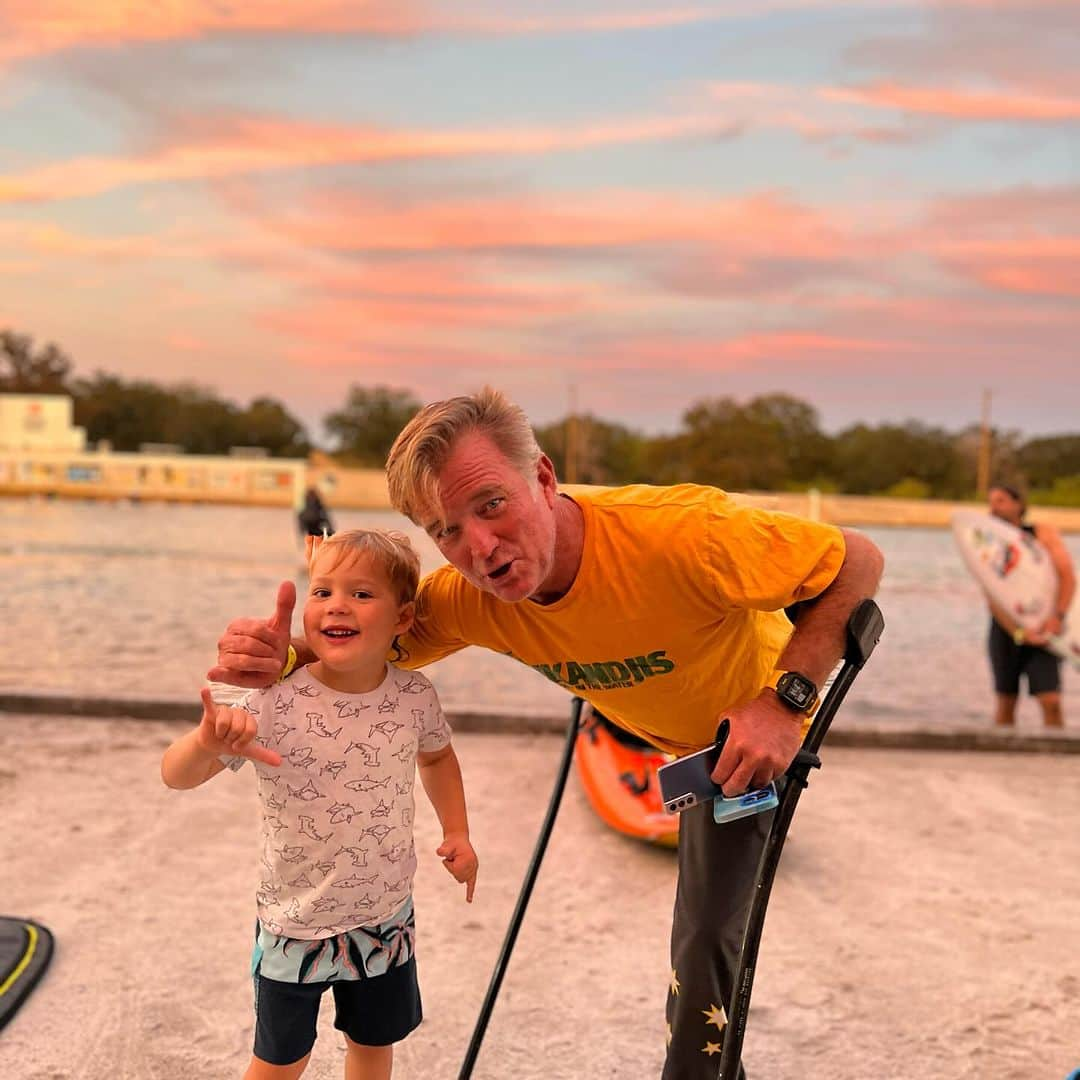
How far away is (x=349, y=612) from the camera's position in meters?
2.55

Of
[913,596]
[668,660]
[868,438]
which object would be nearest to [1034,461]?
[868,438]

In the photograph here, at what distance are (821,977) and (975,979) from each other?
0.58 meters

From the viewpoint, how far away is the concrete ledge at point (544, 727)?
7.91 metres

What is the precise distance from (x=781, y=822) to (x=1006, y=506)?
7.72 m

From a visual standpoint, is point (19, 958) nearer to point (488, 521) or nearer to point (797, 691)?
point (488, 521)

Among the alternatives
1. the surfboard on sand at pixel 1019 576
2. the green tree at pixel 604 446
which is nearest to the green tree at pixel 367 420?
the green tree at pixel 604 446

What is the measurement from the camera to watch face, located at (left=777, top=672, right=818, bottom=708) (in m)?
2.40

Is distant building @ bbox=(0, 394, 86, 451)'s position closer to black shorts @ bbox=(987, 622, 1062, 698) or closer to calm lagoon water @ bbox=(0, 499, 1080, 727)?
calm lagoon water @ bbox=(0, 499, 1080, 727)

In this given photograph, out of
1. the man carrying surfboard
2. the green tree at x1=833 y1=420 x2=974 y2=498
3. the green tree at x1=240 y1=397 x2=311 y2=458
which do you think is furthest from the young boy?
the green tree at x1=240 y1=397 x2=311 y2=458

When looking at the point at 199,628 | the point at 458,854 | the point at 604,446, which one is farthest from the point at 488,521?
the point at 604,446

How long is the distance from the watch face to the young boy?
0.84 meters

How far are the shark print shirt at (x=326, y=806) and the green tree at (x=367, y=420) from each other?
9979cm

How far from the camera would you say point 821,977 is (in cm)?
435

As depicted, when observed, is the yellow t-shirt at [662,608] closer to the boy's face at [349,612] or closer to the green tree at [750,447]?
the boy's face at [349,612]
